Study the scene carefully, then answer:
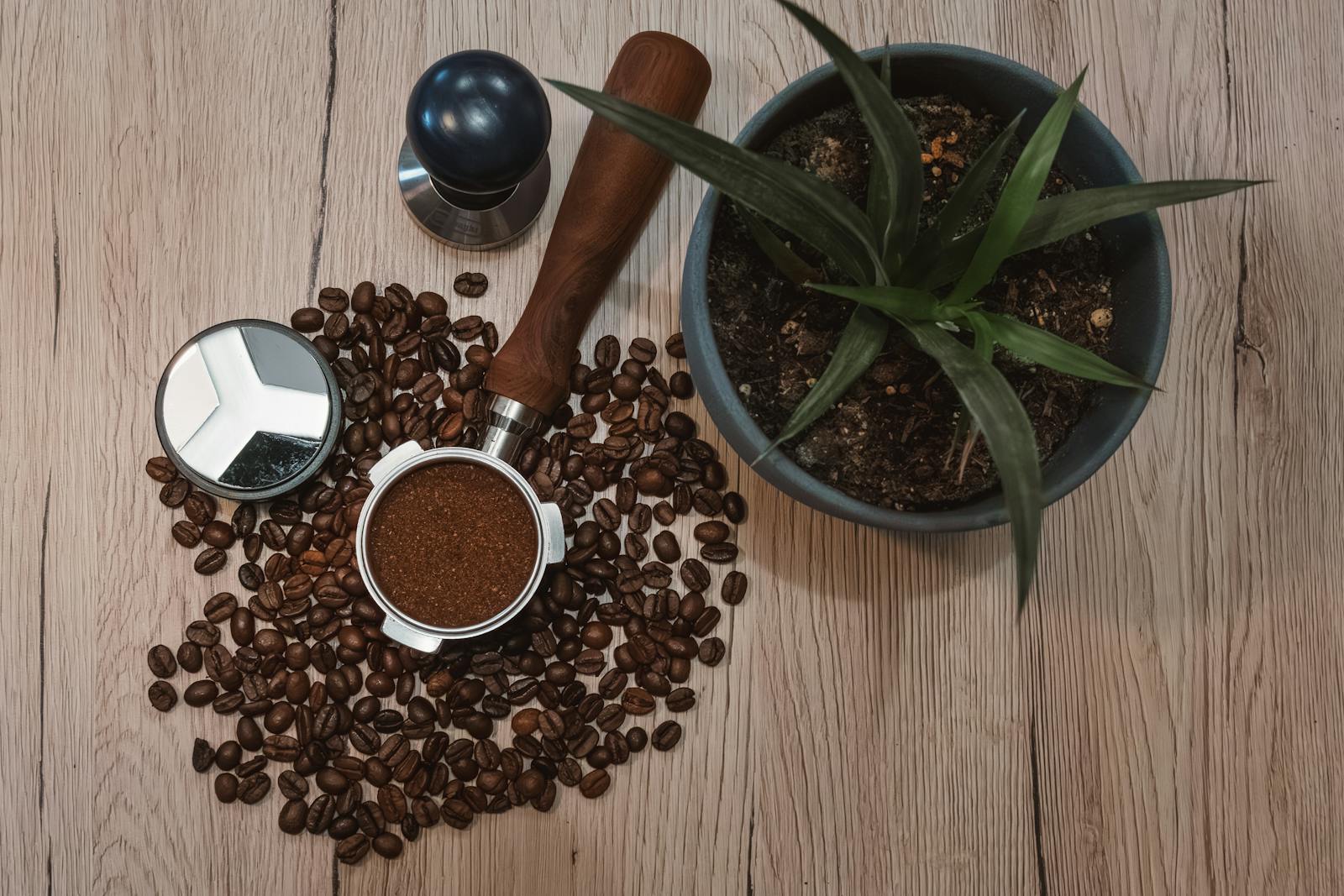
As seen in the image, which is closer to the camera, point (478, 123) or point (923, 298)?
point (923, 298)

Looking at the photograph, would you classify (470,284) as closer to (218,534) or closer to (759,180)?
(218,534)

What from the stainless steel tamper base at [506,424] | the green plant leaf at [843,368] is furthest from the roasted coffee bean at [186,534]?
the green plant leaf at [843,368]

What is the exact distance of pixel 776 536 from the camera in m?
1.01

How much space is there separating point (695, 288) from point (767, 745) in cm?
51

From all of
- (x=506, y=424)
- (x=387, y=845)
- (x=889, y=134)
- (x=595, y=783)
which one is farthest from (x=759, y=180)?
(x=387, y=845)

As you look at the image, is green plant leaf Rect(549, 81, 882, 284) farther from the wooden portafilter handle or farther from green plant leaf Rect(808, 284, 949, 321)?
the wooden portafilter handle

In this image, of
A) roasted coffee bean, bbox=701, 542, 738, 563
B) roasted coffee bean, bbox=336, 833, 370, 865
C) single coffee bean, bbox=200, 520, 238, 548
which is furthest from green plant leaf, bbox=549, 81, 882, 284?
roasted coffee bean, bbox=336, 833, 370, 865

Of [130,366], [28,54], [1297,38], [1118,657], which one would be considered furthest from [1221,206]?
[28,54]

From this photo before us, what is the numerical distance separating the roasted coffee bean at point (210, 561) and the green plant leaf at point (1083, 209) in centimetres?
75

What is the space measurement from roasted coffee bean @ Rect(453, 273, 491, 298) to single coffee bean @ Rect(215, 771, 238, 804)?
54 centimetres

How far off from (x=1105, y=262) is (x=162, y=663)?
0.95m

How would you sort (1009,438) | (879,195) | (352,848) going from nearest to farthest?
(1009,438) → (879,195) → (352,848)

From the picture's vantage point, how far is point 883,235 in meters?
0.65

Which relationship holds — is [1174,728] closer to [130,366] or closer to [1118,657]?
[1118,657]
